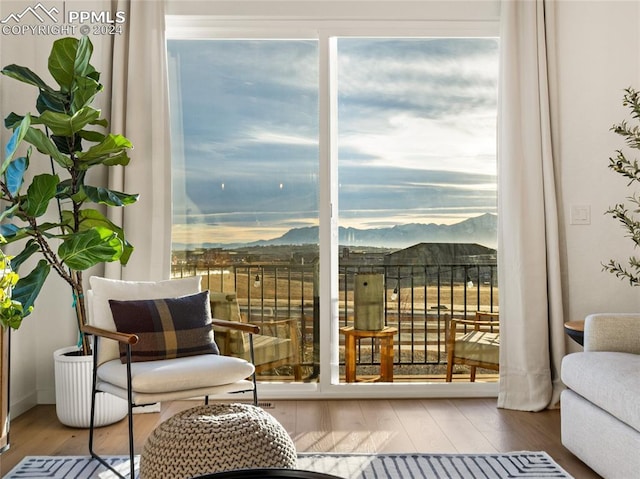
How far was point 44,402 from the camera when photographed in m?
4.27

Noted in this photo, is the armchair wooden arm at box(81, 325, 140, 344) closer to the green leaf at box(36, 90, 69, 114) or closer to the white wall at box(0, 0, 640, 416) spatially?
the white wall at box(0, 0, 640, 416)

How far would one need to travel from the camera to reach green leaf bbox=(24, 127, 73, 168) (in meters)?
3.56

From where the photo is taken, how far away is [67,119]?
140 inches

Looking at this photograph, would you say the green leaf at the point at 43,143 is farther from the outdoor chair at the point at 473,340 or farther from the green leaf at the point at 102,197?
the outdoor chair at the point at 473,340

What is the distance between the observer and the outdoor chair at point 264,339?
4418mm

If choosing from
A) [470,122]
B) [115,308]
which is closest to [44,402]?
[115,308]

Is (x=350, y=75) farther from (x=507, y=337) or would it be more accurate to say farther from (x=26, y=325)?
(x=26, y=325)

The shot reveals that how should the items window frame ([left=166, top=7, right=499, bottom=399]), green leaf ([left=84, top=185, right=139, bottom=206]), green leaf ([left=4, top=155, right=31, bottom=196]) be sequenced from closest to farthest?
green leaf ([left=4, top=155, right=31, bottom=196])
green leaf ([left=84, top=185, right=139, bottom=206])
window frame ([left=166, top=7, right=499, bottom=399])

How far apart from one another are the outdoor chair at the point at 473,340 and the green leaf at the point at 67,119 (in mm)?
2567

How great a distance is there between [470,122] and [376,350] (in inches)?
63.5

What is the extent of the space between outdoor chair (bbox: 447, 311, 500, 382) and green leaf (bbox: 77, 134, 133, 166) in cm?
234

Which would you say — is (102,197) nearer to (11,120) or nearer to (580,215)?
(11,120)

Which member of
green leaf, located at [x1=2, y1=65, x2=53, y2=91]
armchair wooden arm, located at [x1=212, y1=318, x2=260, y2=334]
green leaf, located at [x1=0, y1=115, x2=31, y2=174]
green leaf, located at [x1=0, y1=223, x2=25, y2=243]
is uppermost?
green leaf, located at [x1=2, y1=65, x2=53, y2=91]

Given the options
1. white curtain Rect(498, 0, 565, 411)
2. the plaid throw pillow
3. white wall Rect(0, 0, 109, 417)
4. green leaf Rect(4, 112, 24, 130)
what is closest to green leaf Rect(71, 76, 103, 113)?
green leaf Rect(4, 112, 24, 130)
